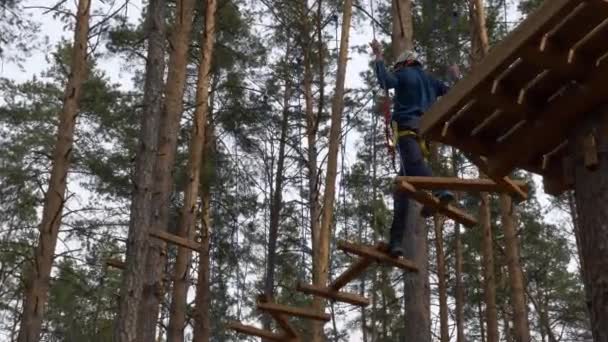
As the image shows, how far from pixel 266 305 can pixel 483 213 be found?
8551 millimetres

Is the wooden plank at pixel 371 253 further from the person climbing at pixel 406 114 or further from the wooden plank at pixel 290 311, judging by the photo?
the wooden plank at pixel 290 311

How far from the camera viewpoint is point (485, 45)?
39.4ft

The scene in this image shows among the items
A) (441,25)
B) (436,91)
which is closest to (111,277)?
(441,25)

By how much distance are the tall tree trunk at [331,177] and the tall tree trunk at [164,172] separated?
2093 millimetres

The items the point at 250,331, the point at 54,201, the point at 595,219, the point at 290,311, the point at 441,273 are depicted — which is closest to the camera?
the point at 595,219

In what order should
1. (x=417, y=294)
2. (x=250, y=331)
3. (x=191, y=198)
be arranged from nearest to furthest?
(x=417, y=294) → (x=250, y=331) → (x=191, y=198)

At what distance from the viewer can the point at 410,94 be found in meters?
5.69

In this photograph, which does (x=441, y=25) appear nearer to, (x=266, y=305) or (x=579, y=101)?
(x=266, y=305)

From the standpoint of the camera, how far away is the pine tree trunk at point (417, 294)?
6.25 meters

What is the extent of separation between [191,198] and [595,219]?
8405mm

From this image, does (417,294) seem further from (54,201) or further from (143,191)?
(54,201)

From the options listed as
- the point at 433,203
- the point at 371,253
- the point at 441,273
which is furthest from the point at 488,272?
the point at 433,203

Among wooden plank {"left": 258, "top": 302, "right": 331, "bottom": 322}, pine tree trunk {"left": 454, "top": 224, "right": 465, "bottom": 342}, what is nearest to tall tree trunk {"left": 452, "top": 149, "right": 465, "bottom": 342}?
pine tree trunk {"left": 454, "top": 224, "right": 465, "bottom": 342}

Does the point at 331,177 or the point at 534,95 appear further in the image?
the point at 331,177
